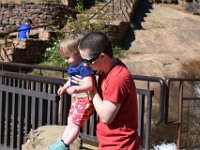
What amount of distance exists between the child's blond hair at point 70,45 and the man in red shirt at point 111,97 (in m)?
0.62

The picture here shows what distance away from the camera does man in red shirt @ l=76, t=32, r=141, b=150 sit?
344 cm

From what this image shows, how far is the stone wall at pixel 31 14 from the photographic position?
19281 mm

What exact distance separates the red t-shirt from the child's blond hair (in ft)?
2.19

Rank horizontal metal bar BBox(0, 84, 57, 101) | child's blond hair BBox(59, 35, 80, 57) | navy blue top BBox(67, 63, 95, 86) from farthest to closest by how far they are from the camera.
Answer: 1. horizontal metal bar BBox(0, 84, 57, 101)
2. child's blond hair BBox(59, 35, 80, 57)
3. navy blue top BBox(67, 63, 95, 86)

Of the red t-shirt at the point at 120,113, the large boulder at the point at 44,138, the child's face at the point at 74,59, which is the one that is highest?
the child's face at the point at 74,59

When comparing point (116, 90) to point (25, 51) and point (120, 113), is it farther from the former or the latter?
point (25, 51)

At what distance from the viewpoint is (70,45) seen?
4176 mm

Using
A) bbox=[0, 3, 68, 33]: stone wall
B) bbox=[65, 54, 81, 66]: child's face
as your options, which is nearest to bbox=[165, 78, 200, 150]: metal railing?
bbox=[65, 54, 81, 66]: child's face

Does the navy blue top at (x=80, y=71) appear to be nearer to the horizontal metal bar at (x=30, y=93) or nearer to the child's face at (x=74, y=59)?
the child's face at (x=74, y=59)

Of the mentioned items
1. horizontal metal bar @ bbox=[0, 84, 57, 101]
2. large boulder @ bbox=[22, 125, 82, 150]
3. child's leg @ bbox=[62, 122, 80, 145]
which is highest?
child's leg @ bbox=[62, 122, 80, 145]

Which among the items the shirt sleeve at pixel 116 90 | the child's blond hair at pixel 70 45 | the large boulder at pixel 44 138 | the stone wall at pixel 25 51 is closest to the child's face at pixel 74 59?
the child's blond hair at pixel 70 45

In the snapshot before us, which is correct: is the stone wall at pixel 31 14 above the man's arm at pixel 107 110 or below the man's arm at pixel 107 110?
below

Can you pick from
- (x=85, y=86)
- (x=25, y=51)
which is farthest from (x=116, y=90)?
(x=25, y=51)

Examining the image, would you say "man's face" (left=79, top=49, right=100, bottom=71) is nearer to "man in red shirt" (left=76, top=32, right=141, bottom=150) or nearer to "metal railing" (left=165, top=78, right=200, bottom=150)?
"man in red shirt" (left=76, top=32, right=141, bottom=150)
